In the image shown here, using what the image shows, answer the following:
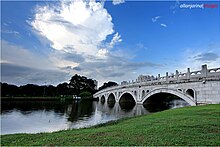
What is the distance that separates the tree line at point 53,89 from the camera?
2635 inches

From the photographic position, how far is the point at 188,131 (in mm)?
8094

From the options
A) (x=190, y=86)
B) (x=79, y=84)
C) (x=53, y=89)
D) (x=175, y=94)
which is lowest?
(x=175, y=94)

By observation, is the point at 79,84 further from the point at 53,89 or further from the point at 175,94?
the point at 175,94

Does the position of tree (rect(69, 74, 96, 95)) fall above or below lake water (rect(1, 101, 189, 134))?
above

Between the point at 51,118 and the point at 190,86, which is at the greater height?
the point at 190,86

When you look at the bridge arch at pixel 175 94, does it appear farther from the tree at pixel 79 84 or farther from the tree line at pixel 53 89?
the tree at pixel 79 84

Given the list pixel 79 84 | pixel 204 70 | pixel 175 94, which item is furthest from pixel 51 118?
pixel 79 84

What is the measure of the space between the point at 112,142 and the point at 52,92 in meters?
75.7

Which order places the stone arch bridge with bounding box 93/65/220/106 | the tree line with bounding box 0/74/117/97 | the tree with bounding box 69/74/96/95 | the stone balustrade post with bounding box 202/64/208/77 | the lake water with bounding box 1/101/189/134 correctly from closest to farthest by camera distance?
the lake water with bounding box 1/101/189/134
the stone arch bridge with bounding box 93/65/220/106
the stone balustrade post with bounding box 202/64/208/77
the tree line with bounding box 0/74/117/97
the tree with bounding box 69/74/96/95

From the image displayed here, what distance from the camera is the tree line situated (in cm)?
6694

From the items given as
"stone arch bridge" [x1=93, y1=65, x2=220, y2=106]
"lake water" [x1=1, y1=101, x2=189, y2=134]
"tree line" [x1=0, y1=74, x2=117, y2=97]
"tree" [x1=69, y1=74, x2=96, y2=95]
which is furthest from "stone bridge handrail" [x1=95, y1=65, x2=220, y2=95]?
"tree" [x1=69, y1=74, x2=96, y2=95]

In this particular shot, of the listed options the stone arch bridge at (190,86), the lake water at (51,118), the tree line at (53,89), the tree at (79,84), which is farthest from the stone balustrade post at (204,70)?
the tree at (79,84)

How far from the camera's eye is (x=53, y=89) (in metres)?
82.0

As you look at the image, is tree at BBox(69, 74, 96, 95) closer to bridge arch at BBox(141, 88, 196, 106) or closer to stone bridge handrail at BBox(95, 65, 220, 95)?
bridge arch at BBox(141, 88, 196, 106)
